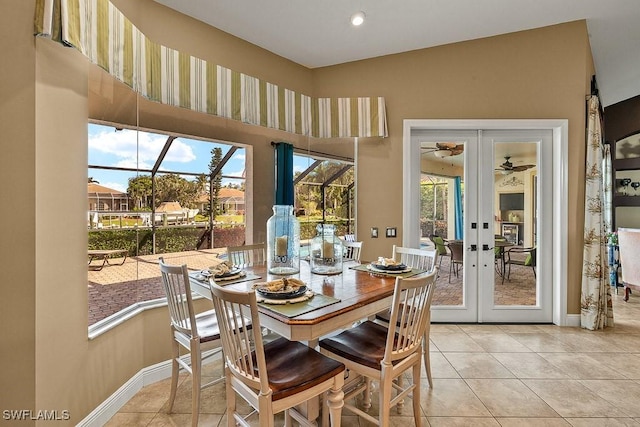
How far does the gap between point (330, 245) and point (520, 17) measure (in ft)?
9.95

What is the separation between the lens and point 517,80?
3.54m

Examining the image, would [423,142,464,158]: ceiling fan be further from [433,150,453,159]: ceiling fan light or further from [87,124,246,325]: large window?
[87,124,246,325]: large window

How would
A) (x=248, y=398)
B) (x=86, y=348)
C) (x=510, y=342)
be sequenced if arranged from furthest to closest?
(x=510, y=342) < (x=86, y=348) < (x=248, y=398)

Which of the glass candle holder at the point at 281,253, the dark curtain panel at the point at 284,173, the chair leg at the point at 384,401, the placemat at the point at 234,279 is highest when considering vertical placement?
the dark curtain panel at the point at 284,173

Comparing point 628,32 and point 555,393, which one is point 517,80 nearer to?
point 628,32

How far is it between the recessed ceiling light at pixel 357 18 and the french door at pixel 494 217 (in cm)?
139

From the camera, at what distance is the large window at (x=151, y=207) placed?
2150 mm

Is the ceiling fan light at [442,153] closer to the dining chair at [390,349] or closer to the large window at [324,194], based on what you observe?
the large window at [324,194]

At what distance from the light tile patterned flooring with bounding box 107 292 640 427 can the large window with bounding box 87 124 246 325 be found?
0.86 metres

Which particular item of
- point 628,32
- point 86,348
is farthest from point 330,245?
point 628,32

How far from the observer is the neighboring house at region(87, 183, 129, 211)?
207 cm

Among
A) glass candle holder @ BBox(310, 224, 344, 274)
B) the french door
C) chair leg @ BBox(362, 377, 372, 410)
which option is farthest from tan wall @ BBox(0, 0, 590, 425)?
chair leg @ BBox(362, 377, 372, 410)

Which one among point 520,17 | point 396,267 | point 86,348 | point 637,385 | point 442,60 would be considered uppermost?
point 520,17

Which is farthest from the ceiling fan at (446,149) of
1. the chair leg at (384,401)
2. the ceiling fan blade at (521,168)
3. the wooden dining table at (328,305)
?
the chair leg at (384,401)
